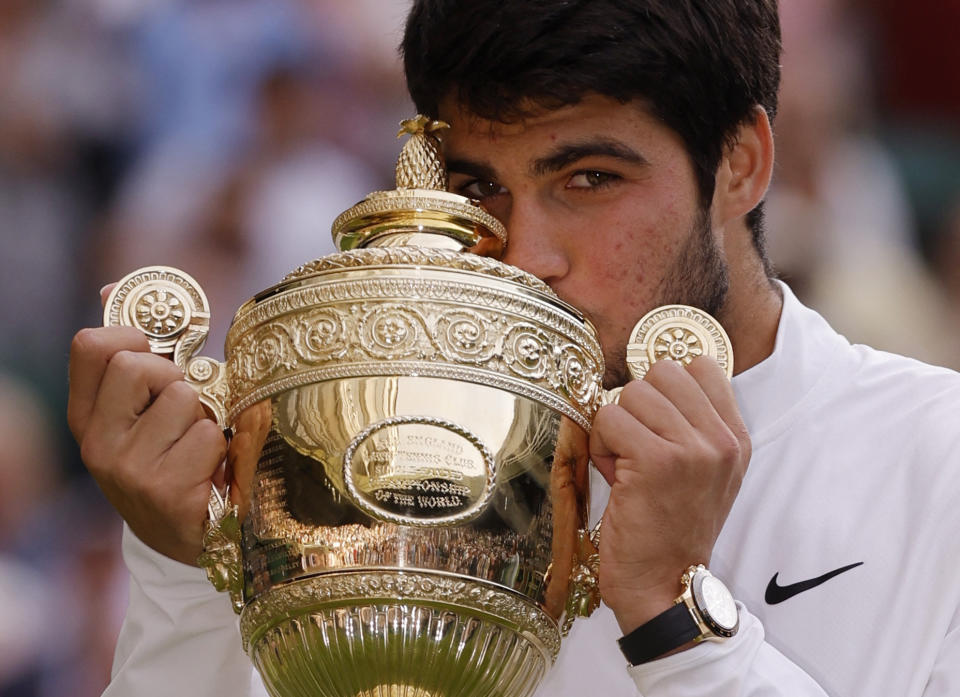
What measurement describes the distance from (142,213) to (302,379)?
11.5 ft

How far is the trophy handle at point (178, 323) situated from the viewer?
215cm

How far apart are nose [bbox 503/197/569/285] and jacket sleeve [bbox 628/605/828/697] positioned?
2.45 feet

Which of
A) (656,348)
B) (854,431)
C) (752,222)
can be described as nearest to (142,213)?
(752,222)

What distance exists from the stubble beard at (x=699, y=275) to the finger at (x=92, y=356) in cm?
97

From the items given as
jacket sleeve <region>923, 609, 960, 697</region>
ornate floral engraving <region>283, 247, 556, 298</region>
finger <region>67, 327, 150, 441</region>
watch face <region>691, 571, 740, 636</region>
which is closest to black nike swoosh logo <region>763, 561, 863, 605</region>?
jacket sleeve <region>923, 609, 960, 697</region>

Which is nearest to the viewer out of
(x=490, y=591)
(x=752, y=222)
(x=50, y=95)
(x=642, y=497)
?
(x=490, y=591)

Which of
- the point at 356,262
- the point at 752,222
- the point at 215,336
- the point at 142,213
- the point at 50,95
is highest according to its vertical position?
the point at 50,95

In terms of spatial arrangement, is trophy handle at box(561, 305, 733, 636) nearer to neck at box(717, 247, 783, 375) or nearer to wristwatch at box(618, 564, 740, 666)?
wristwatch at box(618, 564, 740, 666)

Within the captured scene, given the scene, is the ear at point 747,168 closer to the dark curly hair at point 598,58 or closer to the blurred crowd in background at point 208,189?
A: the dark curly hair at point 598,58

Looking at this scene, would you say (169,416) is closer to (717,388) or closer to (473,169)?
(717,388)

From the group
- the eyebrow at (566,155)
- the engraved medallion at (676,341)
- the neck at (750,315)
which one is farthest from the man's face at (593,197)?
the engraved medallion at (676,341)

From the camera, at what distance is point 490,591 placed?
187 cm

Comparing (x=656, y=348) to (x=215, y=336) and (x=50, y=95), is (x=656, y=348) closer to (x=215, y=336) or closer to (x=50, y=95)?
(x=215, y=336)

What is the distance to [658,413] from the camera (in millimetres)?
2027
